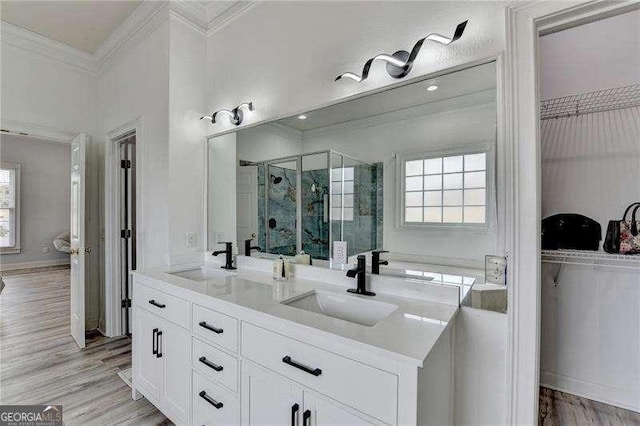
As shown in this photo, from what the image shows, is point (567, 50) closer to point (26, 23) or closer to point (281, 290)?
point (281, 290)

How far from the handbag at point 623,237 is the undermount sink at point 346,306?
1.55m

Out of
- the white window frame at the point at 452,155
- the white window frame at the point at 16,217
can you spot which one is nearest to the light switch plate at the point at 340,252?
the white window frame at the point at 452,155

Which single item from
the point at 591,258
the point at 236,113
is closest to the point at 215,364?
the point at 236,113

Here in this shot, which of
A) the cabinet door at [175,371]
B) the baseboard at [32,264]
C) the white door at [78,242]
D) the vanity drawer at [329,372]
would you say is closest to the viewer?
the vanity drawer at [329,372]

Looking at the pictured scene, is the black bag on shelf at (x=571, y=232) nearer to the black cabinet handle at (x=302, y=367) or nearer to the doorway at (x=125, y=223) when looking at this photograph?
the black cabinet handle at (x=302, y=367)

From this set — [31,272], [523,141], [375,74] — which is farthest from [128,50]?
[31,272]

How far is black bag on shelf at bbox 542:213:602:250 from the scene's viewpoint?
6.36 ft

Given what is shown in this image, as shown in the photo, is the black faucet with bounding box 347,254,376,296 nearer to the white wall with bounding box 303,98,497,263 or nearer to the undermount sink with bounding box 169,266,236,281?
the white wall with bounding box 303,98,497,263

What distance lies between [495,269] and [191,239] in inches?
87.6

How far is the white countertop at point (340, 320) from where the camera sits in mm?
1005

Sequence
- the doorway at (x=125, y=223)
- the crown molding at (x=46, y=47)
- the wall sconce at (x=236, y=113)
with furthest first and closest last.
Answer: the doorway at (x=125, y=223), the crown molding at (x=46, y=47), the wall sconce at (x=236, y=113)

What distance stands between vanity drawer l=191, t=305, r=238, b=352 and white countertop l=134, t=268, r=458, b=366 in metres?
0.08

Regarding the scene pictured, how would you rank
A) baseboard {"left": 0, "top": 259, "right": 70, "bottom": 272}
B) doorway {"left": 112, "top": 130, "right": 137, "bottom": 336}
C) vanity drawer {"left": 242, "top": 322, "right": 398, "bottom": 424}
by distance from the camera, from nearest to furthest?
vanity drawer {"left": 242, "top": 322, "right": 398, "bottom": 424}, doorway {"left": 112, "top": 130, "right": 137, "bottom": 336}, baseboard {"left": 0, "top": 259, "right": 70, "bottom": 272}

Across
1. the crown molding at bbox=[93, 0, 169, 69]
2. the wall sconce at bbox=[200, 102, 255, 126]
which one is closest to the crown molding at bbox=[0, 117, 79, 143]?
the crown molding at bbox=[93, 0, 169, 69]
